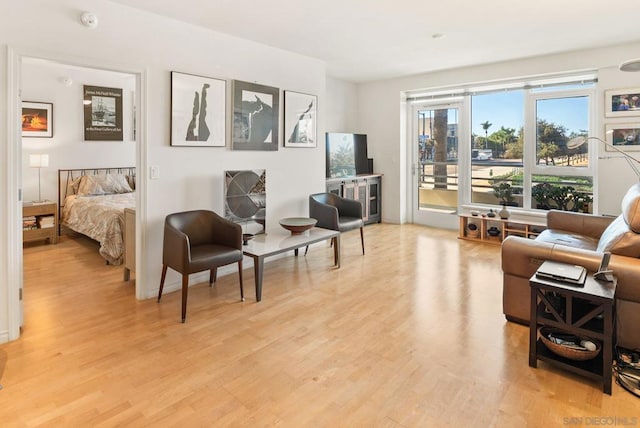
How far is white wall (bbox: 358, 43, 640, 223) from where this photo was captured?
4949mm

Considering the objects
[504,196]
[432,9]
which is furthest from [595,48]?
[432,9]

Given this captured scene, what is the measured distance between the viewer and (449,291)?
152 inches

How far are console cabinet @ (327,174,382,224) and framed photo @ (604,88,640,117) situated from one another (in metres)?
3.52

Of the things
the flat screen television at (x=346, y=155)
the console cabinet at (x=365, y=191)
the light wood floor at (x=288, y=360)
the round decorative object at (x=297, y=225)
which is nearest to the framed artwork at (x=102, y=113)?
the light wood floor at (x=288, y=360)

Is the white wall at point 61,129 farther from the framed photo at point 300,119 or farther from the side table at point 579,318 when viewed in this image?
the side table at point 579,318

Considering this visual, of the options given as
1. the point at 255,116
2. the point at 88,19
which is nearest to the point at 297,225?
the point at 255,116

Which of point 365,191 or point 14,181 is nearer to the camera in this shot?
point 14,181

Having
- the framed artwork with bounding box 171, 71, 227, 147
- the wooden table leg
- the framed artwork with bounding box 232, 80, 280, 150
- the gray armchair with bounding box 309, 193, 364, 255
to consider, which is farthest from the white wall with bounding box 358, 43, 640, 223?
the wooden table leg

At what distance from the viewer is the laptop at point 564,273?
2.38m

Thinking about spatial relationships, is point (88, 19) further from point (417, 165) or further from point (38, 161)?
point (417, 165)

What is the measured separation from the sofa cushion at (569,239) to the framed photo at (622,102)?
1.96 meters

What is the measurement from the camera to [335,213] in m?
4.85

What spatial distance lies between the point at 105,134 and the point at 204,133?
3.48m

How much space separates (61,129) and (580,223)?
709 centimetres
